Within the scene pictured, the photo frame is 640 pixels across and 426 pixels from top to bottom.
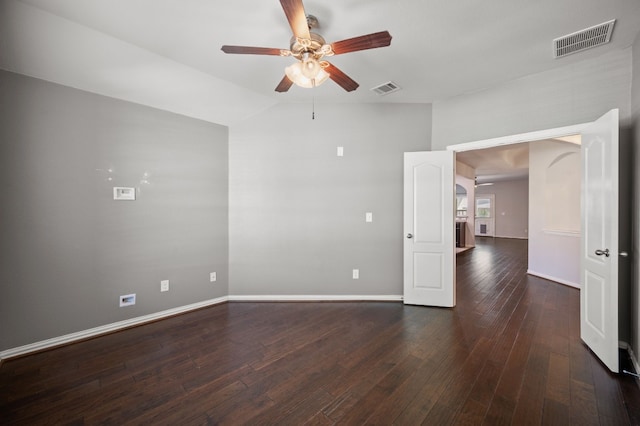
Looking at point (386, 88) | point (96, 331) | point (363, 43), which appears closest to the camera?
point (363, 43)

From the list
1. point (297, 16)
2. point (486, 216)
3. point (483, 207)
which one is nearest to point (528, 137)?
point (297, 16)

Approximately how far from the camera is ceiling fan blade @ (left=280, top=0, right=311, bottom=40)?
140 cm

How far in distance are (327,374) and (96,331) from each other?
8.19 ft

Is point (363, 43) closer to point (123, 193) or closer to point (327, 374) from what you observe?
point (327, 374)

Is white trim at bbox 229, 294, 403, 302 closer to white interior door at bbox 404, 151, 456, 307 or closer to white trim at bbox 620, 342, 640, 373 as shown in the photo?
white interior door at bbox 404, 151, 456, 307

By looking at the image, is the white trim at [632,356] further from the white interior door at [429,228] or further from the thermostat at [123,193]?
the thermostat at [123,193]

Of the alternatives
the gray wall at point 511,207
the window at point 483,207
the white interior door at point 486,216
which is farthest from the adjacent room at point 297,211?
the window at point 483,207

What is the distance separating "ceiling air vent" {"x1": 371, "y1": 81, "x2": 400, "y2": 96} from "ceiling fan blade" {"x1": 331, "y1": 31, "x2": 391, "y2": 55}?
1535mm

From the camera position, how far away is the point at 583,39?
2.21 meters

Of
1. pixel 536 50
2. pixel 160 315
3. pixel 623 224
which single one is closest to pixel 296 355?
pixel 160 315

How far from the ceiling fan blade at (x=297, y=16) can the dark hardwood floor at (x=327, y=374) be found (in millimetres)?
2435

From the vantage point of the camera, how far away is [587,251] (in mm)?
2422

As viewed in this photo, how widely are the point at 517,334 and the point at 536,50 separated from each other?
2.83 meters

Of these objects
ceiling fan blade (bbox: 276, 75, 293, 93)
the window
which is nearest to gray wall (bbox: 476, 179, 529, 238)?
the window
